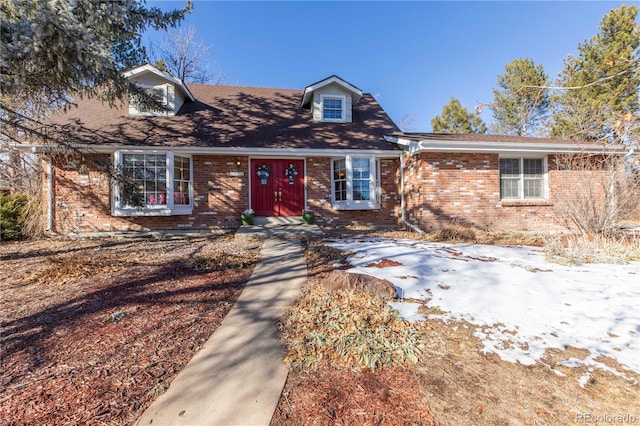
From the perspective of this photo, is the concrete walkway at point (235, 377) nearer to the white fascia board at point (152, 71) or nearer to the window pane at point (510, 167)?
the white fascia board at point (152, 71)

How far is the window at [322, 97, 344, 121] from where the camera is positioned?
37.1ft

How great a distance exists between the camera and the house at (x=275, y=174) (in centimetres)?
852

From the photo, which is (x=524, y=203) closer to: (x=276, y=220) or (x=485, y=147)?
(x=485, y=147)

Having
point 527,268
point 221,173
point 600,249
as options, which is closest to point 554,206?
point 600,249

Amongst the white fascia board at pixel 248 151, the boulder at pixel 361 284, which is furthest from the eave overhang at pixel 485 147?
the boulder at pixel 361 284

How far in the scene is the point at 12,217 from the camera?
828cm

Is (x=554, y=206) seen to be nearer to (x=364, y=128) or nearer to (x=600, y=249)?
(x=600, y=249)

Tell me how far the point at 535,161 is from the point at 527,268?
726 centimetres

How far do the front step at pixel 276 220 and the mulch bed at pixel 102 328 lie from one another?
3.81 m

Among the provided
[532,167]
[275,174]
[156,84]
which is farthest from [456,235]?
[156,84]

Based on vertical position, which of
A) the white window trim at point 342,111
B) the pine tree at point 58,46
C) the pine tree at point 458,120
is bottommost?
the pine tree at point 58,46

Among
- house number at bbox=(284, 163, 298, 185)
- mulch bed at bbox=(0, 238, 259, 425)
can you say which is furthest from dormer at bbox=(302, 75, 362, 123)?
mulch bed at bbox=(0, 238, 259, 425)

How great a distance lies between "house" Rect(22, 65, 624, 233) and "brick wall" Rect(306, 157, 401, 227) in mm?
37

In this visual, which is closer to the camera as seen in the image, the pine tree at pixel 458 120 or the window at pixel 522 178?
the window at pixel 522 178
